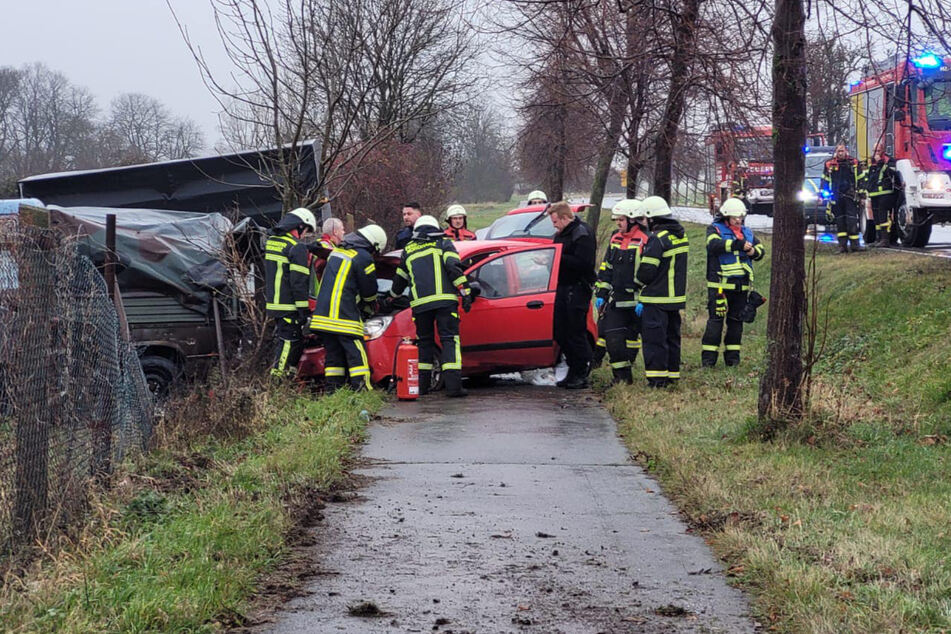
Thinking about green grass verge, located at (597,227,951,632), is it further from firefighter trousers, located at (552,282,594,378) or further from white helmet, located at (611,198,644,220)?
white helmet, located at (611,198,644,220)

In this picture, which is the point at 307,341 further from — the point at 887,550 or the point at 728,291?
the point at 887,550

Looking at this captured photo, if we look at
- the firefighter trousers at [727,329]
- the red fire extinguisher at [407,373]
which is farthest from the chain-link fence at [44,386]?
the firefighter trousers at [727,329]

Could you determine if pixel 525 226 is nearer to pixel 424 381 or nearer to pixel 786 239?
pixel 424 381

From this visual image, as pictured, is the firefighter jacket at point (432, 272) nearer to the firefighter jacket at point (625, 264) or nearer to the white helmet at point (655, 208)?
the firefighter jacket at point (625, 264)

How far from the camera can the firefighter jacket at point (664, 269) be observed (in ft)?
34.4

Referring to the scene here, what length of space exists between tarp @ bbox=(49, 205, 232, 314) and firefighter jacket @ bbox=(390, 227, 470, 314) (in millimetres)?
2623

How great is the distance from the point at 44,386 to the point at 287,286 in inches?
238

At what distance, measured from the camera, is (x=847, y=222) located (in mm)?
18156

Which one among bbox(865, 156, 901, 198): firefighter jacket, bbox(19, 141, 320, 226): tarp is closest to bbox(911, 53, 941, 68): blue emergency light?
bbox(19, 141, 320, 226): tarp

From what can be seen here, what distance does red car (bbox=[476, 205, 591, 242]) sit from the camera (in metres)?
17.0

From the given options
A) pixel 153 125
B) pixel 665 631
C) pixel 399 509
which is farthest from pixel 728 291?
pixel 153 125

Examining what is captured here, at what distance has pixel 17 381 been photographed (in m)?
4.91

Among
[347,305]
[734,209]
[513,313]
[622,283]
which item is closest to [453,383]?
[513,313]

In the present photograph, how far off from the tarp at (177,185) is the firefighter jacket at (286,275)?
111 inches
